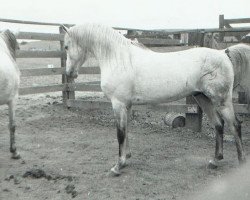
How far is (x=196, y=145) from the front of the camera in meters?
6.38

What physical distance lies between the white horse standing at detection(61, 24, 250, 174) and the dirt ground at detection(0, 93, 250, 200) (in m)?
0.42

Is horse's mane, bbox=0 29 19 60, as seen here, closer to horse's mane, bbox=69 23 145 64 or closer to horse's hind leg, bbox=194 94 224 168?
horse's mane, bbox=69 23 145 64

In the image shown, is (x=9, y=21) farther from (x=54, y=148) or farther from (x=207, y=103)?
(x=207, y=103)

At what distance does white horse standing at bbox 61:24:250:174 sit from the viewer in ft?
16.2

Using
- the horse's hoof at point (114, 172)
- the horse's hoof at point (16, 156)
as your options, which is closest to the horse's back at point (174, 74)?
the horse's hoof at point (114, 172)

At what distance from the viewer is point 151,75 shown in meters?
4.97

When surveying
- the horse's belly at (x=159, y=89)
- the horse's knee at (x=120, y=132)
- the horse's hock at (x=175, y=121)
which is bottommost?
the horse's hock at (x=175, y=121)

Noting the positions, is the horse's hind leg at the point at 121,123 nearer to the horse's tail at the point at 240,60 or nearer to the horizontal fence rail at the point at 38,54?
the horse's tail at the point at 240,60

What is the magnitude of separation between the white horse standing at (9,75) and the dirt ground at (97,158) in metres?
0.82

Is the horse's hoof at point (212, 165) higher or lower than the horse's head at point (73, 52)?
lower

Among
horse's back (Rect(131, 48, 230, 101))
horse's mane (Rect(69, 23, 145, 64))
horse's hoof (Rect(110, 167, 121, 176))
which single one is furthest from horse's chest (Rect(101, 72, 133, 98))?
horse's hoof (Rect(110, 167, 121, 176))

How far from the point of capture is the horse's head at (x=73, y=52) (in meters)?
5.18

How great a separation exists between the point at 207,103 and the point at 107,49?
66.4 inches

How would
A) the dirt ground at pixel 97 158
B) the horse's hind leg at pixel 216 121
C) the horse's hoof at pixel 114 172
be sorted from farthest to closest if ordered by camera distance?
the horse's hind leg at pixel 216 121 → the horse's hoof at pixel 114 172 → the dirt ground at pixel 97 158
